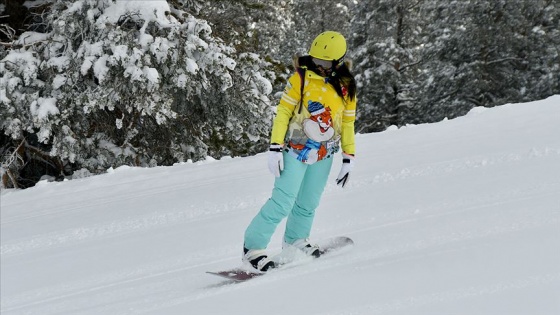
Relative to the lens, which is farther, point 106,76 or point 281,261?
point 106,76

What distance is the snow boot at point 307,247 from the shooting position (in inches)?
168

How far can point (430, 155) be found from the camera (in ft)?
21.5

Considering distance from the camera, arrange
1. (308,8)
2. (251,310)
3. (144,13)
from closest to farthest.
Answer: (251,310) → (144,13) → (308,8)

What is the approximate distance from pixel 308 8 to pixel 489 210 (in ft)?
85.2

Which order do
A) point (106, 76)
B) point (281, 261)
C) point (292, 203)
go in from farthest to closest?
point (106, 76)
point (281, 261)
point (292, 203)

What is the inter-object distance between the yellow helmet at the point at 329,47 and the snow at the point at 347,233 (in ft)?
4.24

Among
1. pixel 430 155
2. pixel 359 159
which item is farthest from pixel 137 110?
pixel 430 155

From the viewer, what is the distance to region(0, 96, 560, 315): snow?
3.33 meters

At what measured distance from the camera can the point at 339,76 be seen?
13.0ft

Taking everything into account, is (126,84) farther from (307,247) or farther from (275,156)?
(275,156)

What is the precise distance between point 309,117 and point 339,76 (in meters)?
0.32

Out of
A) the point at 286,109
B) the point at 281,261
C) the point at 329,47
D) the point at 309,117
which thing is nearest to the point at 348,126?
the point at 309,117

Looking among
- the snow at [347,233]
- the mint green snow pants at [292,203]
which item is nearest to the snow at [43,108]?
the snow at [347,233]

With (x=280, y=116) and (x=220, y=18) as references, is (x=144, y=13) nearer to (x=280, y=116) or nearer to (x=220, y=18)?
(x=220, y=18)
